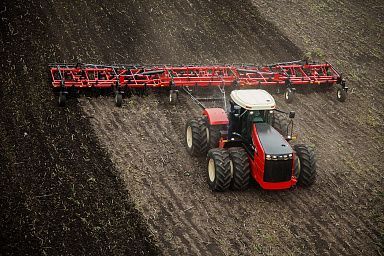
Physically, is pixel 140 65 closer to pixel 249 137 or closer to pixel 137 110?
pixel 137 110

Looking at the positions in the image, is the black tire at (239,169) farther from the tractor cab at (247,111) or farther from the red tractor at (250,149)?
the tractor cab at (247,111)

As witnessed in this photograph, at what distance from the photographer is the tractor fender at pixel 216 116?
11664mm

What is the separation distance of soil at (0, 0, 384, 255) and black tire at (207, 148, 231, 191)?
30 cm

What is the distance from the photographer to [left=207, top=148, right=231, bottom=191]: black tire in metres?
10.5

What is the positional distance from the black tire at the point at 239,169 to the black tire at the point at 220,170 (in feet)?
0.41

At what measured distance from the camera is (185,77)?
14453 mm

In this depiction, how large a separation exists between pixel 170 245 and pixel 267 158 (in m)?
2.55

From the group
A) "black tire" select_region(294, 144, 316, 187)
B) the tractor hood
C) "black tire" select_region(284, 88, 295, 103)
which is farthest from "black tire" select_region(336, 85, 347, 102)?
the tractor hood

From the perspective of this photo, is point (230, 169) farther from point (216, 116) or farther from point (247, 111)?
point (216, 116)

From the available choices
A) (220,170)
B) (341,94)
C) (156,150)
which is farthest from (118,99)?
(341,94)

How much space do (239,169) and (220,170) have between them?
15.7 inches

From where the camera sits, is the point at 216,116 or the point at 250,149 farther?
the point at 216,116

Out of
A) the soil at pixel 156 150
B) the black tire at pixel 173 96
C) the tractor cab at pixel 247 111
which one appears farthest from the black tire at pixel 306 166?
the black tire at pixel 173 96

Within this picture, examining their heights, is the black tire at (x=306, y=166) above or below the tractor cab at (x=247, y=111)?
below
